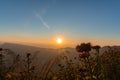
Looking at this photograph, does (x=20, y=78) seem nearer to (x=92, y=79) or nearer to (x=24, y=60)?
(x=24, y=60)

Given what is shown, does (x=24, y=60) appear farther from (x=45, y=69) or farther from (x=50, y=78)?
(x=45, y=69)

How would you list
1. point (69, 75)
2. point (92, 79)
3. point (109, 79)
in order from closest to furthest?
point (92, 79)
point (109, 79)
point (69, 75)

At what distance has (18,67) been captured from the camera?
28.5 ft

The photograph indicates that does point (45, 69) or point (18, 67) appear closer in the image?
point (45, 69)

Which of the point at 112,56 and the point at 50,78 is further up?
the point at 112,56

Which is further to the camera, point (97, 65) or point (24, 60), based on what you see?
point (97, 65)

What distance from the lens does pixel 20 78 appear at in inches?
340

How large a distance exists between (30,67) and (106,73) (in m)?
2.66

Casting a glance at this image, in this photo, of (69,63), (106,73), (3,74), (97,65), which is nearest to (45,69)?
(3,74)

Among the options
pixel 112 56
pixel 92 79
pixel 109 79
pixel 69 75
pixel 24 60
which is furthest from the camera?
Result: pixel 112 56


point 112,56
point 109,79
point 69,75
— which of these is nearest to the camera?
point 109,79

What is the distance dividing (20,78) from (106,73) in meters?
2.87

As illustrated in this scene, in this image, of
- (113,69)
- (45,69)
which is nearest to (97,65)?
(113,69)

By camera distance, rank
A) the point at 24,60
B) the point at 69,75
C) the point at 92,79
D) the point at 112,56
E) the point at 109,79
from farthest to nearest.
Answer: the point at 112,56
the point at 69,75
the point at 24,60
the point at 109,79
the point at 92,79
